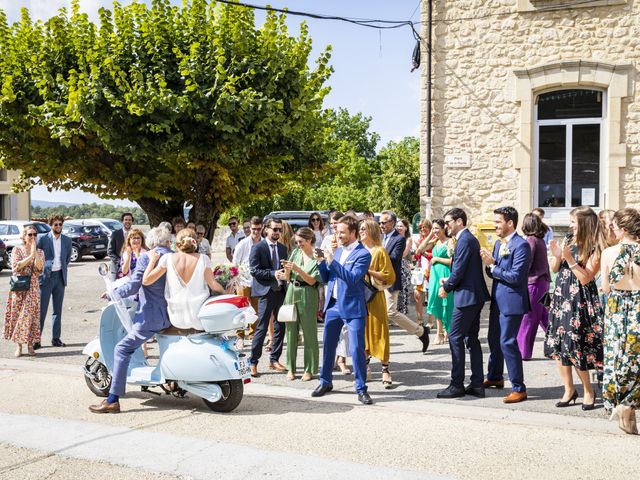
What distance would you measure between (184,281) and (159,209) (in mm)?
9395

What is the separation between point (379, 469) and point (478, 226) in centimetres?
996

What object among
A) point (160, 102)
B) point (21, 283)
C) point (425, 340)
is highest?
point (160, 102)

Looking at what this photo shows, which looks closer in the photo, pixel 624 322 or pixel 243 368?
pixel 624 322

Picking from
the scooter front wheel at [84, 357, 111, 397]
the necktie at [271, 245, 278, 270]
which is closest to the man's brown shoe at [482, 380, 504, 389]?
the necktie at [271, 245, 278, 270]

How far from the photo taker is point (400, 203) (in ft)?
167

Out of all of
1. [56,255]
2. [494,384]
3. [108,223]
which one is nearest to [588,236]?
[494,384]

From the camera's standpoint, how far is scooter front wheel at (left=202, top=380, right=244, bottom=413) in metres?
7.10

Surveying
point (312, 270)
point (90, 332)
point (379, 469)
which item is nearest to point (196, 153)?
point (90, 332)

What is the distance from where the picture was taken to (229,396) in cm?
712

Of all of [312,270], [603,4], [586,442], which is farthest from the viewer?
[603,4]

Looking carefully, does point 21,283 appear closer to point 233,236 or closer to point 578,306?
point 233,236

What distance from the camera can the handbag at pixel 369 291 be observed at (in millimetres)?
8438

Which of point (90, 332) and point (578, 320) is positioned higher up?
point (578, 320)

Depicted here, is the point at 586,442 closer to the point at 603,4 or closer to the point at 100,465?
the point at 100,465
